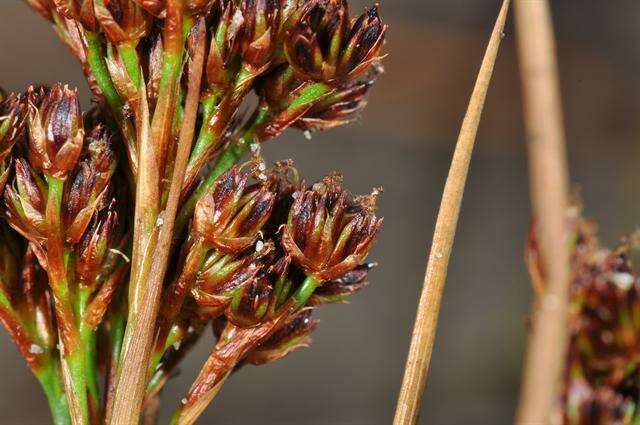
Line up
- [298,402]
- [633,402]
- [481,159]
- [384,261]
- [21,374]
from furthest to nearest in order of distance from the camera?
1. [481,159]
2. [384,261]
3. [298,402]
4. [21,374]
5. [633,402]

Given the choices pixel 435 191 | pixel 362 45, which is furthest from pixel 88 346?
pixel 435 191

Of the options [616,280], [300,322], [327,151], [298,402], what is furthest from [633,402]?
[327,151]

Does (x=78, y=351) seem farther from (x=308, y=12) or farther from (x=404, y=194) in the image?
(x=404, y=194)

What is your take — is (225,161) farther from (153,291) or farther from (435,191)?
(435,191)

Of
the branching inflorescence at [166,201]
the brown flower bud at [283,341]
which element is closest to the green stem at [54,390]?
the branching inflorescence at [166,201]

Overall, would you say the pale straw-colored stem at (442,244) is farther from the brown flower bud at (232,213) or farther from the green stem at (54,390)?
the green stem at (54,390)

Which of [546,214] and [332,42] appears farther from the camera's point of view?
[332,42]

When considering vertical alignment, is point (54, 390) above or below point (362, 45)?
below
